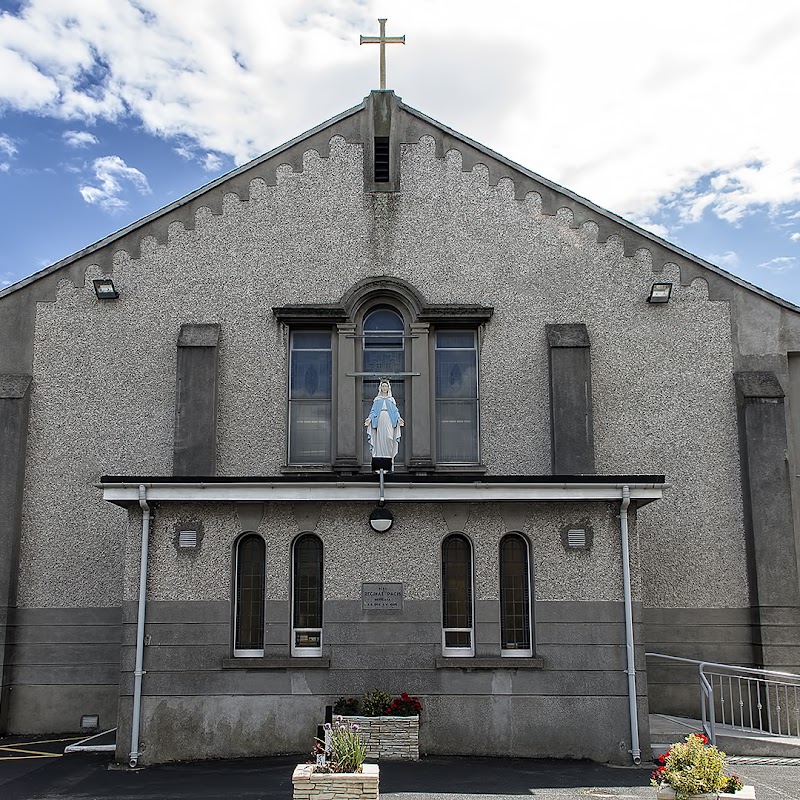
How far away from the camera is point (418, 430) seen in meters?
16.5

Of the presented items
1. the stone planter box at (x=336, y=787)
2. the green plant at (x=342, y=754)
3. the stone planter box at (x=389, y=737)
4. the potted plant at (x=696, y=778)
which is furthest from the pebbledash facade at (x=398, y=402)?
the potted plant at (x=696, y=778)

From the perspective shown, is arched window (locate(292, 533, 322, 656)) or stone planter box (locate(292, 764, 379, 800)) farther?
arched window (locate(292, 533, 322, 656))

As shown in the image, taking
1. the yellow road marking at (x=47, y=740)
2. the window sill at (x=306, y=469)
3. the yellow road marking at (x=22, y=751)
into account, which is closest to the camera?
the yellow road marking at (x=22, y=751)

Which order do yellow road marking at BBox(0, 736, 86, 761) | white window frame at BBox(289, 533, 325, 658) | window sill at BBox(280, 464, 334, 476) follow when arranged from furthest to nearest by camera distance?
window sill at BBox(280, 464, 334, 476)
yellow road marking at BBox(0, 736, 86, 761)
white window frame at BBox(289, 533, 325, 658)

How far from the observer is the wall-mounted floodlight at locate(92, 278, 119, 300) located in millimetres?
16641

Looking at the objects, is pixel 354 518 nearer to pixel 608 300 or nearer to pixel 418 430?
pixel 418 430

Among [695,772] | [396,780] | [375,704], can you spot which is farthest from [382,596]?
[695,772]

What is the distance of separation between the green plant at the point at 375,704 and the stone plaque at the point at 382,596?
1.18 metres

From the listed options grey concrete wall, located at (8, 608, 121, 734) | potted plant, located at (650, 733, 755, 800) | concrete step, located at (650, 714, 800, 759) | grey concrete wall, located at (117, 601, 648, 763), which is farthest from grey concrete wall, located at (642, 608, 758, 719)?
grey concrete wall, located at (8, 608, 121, 734)

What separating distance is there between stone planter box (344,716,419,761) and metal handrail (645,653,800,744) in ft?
15.3

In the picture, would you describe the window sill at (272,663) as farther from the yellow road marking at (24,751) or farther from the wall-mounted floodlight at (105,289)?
the wall-mounted floodlight at (105,289)

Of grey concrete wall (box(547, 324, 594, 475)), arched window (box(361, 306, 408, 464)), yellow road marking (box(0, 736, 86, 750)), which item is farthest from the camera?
arched window (box(361, 306, 408, 464))

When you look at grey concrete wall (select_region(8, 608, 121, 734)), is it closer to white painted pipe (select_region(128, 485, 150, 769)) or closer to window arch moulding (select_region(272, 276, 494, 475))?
white painted pipe (select_region(128, 485, 150, 769))

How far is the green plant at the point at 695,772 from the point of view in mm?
8172
